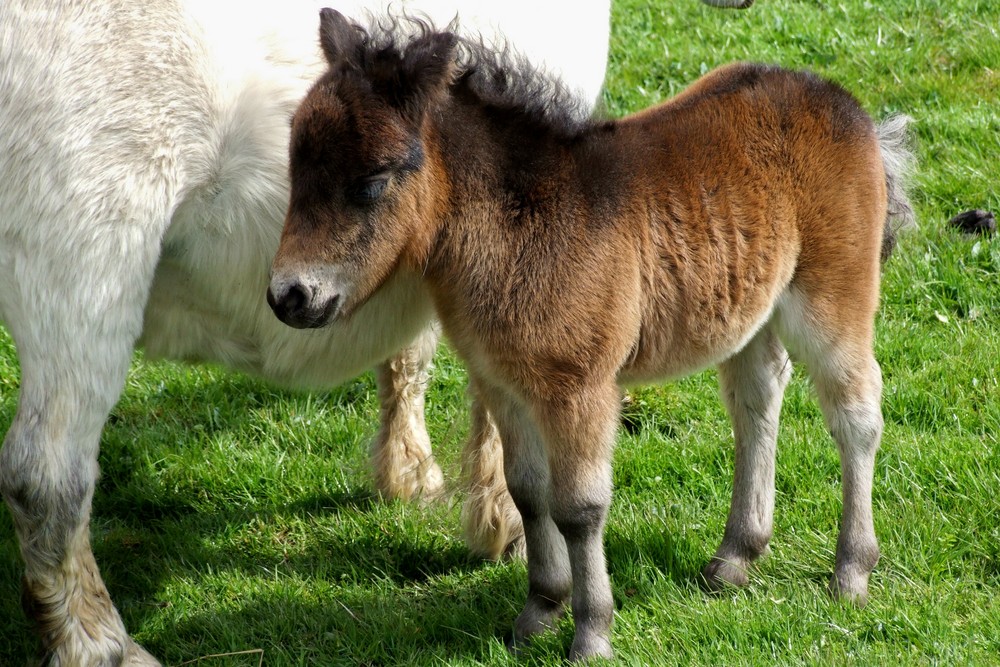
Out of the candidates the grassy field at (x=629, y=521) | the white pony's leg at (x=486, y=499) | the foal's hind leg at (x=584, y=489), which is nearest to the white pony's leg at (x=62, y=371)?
the grassy field at (x=629, y=521)

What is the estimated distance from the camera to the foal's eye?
321cm

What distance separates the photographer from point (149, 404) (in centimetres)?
588

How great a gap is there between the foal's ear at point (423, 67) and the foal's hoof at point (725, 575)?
196 cm

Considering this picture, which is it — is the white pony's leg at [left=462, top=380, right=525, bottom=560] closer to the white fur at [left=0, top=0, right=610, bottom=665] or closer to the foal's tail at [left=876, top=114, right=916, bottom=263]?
the white fur at [left=0, top=0, right=610, bottom=665]

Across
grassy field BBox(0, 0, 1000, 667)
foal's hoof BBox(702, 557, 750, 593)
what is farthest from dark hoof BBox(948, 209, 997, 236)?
foal's hoof BBox(702, 557, 750, 593)

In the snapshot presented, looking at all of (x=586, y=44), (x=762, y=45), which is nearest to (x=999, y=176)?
(x=762, y=45)

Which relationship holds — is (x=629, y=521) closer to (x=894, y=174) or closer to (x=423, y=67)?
(x=894, y=174)

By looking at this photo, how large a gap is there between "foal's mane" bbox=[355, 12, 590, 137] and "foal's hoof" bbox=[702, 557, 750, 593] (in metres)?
1.63

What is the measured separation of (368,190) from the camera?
10.6 ft

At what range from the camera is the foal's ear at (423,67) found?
3.23 m

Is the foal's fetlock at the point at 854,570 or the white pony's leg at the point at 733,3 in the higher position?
the white pony's leg at the point at 733,3

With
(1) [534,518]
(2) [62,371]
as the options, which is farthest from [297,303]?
(1) [534,518]

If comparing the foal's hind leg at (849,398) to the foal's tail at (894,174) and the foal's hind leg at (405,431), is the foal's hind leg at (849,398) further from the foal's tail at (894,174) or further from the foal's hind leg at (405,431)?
the foal's hind leg at (405,431)

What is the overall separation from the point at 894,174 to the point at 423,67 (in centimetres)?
200
